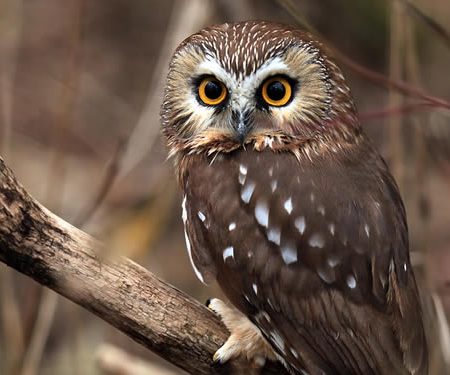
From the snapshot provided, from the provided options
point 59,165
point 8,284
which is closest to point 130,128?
point 8,284

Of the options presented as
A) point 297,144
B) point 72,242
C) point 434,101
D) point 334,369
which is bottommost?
point 334,369

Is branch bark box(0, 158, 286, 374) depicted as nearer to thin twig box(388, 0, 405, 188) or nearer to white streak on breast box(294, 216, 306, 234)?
white streak on breast box(294, 216, 306, 234)

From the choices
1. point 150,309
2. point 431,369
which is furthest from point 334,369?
point 431,369

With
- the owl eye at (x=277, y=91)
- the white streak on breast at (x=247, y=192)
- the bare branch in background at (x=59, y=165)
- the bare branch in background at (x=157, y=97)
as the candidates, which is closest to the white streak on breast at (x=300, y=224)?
the white streak on breast at (x=247, y=192)

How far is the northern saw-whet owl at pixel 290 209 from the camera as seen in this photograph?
311 cm

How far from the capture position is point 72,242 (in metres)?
2.94

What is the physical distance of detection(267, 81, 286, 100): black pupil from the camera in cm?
334

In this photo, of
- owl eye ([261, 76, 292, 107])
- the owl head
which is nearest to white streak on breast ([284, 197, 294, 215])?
the owl head

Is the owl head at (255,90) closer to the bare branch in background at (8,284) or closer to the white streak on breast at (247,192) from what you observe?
the white streak on breast at (247,192)

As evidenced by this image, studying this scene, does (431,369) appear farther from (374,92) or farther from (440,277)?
(374,92)

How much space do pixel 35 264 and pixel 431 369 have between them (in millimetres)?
1644

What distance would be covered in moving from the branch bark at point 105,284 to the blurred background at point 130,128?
161mm

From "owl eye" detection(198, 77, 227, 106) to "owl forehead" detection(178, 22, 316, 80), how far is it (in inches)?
2.5

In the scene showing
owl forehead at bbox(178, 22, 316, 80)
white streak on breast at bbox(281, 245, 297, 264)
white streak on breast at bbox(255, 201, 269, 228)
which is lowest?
white streak on breast at bbox(281, 245, 297, 264)
